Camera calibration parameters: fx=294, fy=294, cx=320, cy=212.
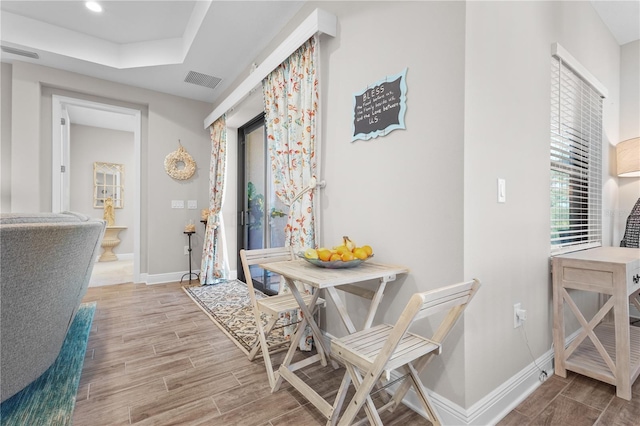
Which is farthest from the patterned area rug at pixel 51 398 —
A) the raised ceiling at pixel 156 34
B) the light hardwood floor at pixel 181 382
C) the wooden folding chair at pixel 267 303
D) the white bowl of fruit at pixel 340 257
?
the raised ceiling at pixel 156 34

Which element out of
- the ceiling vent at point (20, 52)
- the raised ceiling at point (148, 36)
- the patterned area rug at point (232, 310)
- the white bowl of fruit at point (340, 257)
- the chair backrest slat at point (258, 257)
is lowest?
the patterned area rug at point (232, 310)

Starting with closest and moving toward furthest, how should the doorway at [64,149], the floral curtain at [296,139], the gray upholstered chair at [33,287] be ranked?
1. the gray upholstered chair at [33,287]
2. the floral curtain at [296,139]
3. the doorway at [64,149]

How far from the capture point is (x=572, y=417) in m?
1.48

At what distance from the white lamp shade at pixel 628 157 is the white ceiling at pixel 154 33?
1.07 meters

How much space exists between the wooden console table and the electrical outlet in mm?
391

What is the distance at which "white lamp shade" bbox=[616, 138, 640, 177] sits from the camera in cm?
260

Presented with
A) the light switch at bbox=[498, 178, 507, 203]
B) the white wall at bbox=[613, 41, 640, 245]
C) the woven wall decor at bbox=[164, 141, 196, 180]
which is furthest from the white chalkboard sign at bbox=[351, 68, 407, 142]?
the woven wall decor at bbox=[164, 141, 196, 180]

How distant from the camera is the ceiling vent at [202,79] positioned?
12.5 ft

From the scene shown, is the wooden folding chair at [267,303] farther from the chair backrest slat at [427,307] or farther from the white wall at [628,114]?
the white wall at [628,114]

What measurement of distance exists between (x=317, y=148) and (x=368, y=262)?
0.97 m

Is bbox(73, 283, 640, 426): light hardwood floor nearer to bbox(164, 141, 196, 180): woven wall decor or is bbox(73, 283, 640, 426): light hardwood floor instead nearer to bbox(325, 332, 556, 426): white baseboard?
bbox(325, 332, 556, 426): white baseboard

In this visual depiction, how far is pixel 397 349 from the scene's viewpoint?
48.5 inches

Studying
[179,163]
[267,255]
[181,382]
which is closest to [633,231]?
[267,255]

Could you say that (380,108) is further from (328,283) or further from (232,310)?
(232,310)
